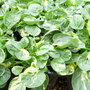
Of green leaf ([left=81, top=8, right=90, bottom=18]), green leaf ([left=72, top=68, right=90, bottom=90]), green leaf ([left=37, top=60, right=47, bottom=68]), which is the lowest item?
green leaf ([left=72, top=68, right=90, bottom=90])

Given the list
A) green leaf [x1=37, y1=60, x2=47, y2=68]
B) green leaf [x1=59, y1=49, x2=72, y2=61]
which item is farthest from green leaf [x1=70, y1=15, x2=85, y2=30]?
Result: green leaf [x1=37, y1=60, x2=47, y2=68]

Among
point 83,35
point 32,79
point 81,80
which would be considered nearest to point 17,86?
point 32,79

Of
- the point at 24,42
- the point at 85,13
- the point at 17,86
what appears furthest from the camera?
the point at 85,13

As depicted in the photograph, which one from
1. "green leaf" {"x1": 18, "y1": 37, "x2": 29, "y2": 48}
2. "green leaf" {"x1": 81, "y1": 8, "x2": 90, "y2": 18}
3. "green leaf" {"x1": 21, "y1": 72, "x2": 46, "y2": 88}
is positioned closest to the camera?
"green leaf" {"x1": 21, "y1": 72, "x2": 46, "y2": 88}

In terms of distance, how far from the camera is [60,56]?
2.48 feet

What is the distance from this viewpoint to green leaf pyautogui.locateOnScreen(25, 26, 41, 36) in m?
0.82

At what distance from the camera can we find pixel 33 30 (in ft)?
2.73

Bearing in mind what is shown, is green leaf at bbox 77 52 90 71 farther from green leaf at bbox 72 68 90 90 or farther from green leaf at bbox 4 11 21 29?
green leaf at bbox 4 11 21 29

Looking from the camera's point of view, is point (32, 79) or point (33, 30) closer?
point (32, 79)

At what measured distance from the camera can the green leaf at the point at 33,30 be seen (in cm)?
82

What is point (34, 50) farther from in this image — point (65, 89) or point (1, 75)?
point (65, 89)

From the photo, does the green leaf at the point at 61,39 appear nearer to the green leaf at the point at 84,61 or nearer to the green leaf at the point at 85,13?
the green leaf at the point at 84,61

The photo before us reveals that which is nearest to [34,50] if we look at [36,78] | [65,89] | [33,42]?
[33,42]

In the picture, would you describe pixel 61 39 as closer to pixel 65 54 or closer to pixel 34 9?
pixel 65 54
